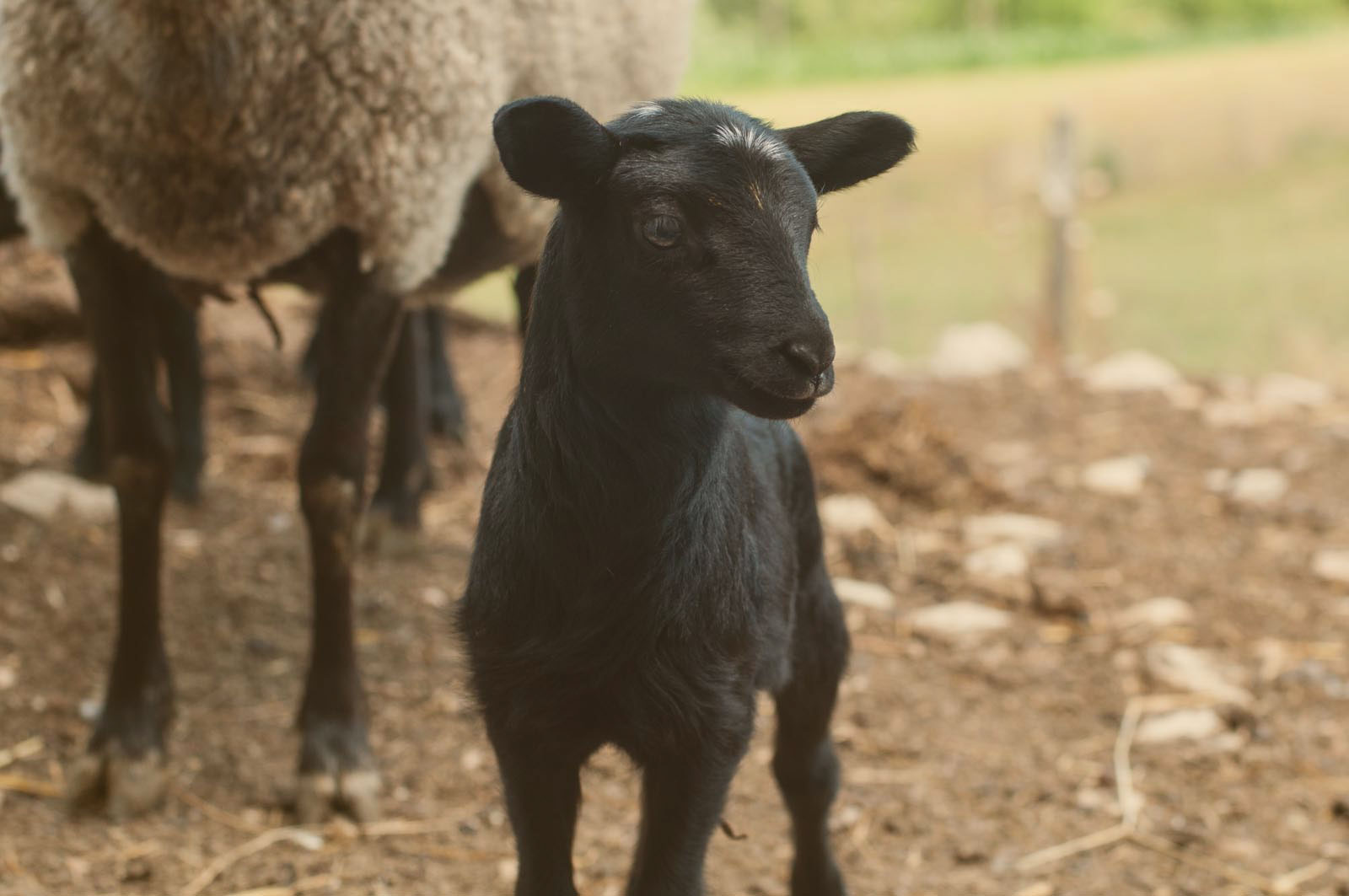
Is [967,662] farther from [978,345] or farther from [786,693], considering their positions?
[978,345]

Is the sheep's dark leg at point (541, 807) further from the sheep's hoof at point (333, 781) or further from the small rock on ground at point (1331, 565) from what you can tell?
the small rock on ground at point (1331, 565)

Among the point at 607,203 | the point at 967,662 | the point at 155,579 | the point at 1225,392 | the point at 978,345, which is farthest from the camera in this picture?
the point at 978,345

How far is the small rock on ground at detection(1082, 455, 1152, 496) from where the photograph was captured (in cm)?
673

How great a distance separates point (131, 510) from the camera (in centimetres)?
391

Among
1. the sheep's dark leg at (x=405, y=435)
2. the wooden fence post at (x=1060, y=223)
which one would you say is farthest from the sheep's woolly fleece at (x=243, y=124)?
the wooden fence post at (x=1060, y=223)

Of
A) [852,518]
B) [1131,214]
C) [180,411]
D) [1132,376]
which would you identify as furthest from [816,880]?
[1131,214]

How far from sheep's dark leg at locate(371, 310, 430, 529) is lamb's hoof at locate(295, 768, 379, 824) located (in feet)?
6.03

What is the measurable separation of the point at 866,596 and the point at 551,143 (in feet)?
11.1

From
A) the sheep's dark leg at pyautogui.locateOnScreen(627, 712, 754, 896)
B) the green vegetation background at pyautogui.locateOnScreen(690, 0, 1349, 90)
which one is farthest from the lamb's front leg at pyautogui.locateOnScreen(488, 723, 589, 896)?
the green vegetation background at pyautogui.locateOnScreen(690, 0, 1349, 90)

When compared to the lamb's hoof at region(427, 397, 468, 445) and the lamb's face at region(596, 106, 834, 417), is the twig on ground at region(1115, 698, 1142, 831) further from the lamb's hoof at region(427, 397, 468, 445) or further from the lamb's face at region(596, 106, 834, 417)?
the lamb's hoof at region(427, 397, 468, 445)

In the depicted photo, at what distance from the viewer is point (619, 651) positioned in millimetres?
2432

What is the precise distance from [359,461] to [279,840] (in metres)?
0.97

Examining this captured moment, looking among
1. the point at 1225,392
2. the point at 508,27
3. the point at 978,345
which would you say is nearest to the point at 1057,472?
the point at 1225,392

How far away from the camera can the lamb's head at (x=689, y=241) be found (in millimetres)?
2189
